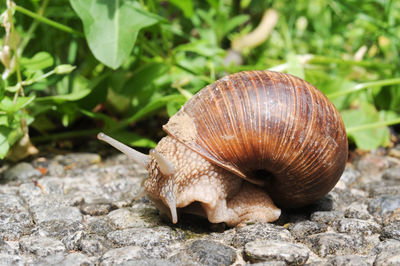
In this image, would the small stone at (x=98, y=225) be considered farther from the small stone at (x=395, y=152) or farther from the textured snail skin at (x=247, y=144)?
the small stone at (x=395, y=152)

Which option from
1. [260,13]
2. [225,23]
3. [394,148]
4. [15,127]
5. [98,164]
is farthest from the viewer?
[260,13]

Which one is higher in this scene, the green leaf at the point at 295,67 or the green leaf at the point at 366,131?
the green leaf at the point at 295,67

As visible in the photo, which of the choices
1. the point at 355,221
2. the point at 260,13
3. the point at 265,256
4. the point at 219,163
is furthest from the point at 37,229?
the point at 260,13

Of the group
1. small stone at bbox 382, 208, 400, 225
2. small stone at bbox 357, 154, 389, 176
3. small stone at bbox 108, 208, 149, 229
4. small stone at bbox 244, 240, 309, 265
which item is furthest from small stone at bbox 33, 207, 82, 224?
small stone at bbox 357, 154, 389, 176

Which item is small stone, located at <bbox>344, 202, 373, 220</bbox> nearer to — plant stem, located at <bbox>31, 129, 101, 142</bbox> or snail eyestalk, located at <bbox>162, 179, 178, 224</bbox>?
snail eyestalk, located at <bbox>162, 179, 178, 224</bbox>

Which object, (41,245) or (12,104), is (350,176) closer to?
(41,245)

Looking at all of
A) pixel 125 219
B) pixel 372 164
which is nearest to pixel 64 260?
pixel 125 219

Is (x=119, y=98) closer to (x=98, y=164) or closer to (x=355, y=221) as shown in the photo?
(x=98, y=164)

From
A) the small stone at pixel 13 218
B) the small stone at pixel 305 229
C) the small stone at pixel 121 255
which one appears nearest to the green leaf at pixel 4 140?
the small stone at pixel 13 218

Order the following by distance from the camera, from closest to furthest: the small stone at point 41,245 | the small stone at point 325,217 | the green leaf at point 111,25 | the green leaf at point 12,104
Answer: the small stone at point 41,245 < the small stone at point 325,217 < the green leaf at point 12,104 < the green leaf at point 111,25
